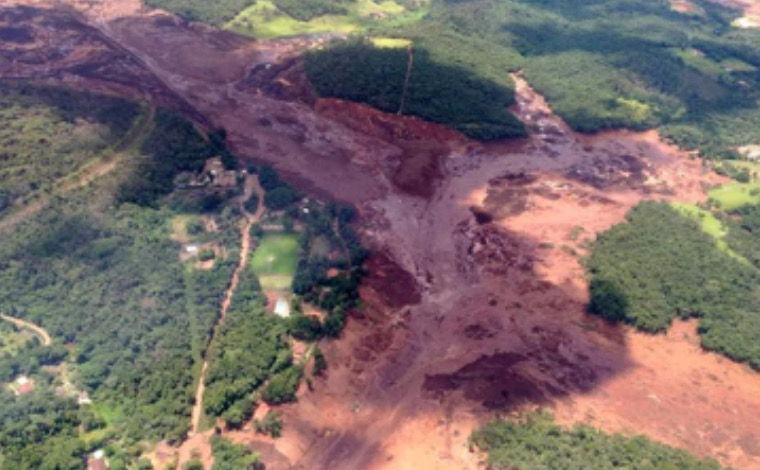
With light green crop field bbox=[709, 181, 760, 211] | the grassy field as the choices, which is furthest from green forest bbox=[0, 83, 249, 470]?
light green crop field bbox=[709, 181, 760, 211]

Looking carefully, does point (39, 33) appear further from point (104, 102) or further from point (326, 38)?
point (326, 38)

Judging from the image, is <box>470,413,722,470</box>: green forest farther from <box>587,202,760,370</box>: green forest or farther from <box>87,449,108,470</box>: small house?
<box>87,449,108,470</box>: small house

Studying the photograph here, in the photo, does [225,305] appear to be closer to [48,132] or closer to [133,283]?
[133,283]

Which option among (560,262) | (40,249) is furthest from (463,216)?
(40,249)

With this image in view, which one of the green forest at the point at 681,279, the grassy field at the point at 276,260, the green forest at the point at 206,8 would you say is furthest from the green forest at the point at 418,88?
the grassy field at the point at 276,260

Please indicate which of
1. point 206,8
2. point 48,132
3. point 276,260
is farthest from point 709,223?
point 206,8
